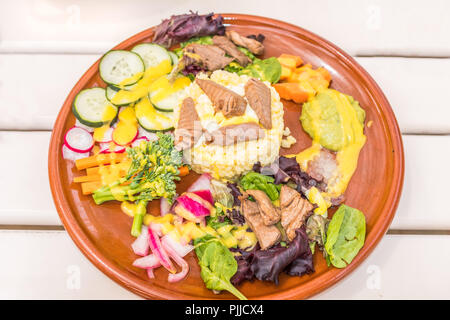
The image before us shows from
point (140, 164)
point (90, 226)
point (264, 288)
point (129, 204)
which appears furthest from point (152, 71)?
point (264, 288)

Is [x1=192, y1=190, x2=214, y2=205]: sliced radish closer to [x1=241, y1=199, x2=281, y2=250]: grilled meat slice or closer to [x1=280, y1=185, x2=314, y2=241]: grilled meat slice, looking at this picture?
[x1=241, y1=199, x2=281, y2=250]: grilled meat slice

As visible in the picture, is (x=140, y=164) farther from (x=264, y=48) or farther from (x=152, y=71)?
(x=264, y=48)

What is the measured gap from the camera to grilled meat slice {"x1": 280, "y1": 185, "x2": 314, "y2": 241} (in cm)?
344

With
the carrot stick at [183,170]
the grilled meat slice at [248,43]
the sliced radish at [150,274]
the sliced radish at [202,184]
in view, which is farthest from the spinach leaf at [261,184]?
the grilled meat slice at [248,43]

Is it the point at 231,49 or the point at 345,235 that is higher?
the point at 231,49

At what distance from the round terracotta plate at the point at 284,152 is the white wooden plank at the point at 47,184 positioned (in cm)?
37

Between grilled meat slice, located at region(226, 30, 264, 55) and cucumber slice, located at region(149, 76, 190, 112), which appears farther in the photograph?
grilled meat slice, located at region(226, 30, 264, 55)

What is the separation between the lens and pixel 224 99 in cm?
378

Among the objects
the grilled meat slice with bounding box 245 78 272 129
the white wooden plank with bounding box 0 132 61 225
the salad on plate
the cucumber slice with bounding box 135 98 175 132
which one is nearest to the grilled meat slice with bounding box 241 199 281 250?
the salad on plate

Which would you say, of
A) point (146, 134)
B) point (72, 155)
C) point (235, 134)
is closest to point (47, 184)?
point (72, 155)

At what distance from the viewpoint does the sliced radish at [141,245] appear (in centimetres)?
349

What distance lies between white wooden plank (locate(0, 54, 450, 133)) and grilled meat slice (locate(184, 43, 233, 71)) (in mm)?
1191

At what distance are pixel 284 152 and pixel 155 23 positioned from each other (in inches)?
86.5

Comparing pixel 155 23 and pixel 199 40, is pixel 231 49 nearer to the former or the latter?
pixel 199 40
